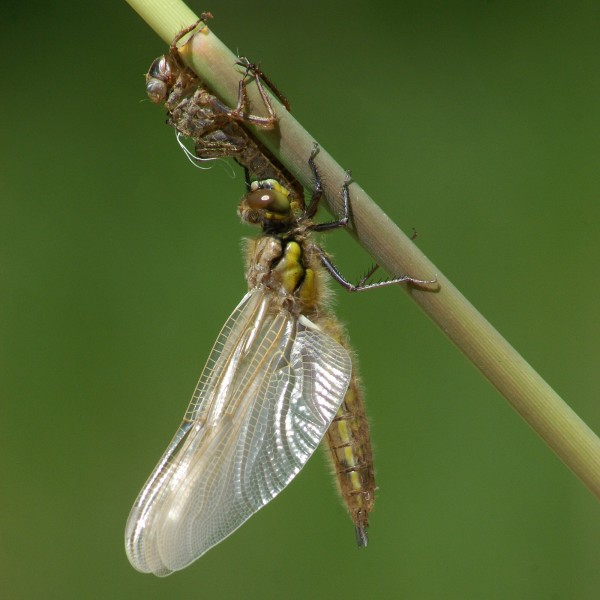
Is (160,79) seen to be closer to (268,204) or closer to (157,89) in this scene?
(157,89)

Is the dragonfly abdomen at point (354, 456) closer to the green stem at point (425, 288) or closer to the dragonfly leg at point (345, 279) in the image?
the dragonfly leg at point (345, 279)

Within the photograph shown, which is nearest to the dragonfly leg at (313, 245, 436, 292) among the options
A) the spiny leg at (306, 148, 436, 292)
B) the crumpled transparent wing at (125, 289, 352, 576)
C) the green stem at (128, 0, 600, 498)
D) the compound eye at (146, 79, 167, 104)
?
the spiny leg at (306, 148, 436, 292)

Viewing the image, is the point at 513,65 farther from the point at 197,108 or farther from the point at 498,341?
the point at 498,341

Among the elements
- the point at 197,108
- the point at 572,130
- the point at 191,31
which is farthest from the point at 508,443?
the point at 191,31

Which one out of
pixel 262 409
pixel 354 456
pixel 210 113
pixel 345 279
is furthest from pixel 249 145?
pixel 354 456

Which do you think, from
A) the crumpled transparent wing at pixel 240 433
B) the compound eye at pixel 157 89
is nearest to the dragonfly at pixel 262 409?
the crumpled transparent wing at pixel 240 433
